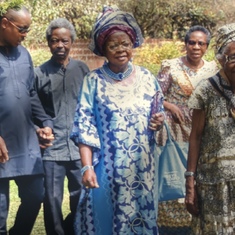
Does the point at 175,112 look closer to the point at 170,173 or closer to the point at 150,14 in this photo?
the point at 170,173

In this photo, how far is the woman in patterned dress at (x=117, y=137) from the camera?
5277 millimetres

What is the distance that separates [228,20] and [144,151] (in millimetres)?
17429

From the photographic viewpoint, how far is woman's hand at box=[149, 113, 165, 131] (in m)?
5.26

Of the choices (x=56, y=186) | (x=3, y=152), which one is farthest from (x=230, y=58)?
(x=56, y=186)

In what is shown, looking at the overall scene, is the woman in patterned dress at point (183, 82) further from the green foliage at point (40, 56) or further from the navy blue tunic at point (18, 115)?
the green foliage at point (40, 56)

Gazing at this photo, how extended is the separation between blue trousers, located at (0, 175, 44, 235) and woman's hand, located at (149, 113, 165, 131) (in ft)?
4.02

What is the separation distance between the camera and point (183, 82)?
7.18m

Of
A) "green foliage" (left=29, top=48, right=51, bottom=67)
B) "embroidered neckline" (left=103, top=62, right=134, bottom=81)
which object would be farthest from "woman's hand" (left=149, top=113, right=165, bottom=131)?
"green foliage" (left=29, top=48, right=51, bottom=67)

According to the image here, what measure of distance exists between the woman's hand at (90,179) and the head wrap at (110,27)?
36.7 inches

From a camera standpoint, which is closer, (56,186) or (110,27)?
(110,27)

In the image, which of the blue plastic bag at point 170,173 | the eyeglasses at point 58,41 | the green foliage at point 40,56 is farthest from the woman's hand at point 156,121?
the green foliage at point 40,56

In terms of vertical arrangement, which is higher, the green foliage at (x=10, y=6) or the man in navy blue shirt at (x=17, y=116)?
the green foliage at (x=10, y=6)

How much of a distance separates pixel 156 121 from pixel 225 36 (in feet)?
2.97

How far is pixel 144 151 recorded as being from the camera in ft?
17.5
